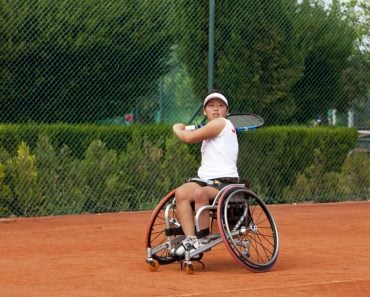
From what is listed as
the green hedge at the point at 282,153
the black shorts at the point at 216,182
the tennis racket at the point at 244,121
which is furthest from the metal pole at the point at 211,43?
A: the black shorts at the point at 216,182

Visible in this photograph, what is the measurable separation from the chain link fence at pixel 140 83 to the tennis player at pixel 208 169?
464 centimetres

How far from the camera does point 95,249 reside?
9062 millimetres

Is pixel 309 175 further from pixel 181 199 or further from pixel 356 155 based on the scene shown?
pixel 181 199

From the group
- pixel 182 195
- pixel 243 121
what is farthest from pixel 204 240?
pixel 243 121

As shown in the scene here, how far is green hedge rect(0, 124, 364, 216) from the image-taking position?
12211mm

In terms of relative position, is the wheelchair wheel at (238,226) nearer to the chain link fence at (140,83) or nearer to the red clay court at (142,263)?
the red clay court at (142,263)

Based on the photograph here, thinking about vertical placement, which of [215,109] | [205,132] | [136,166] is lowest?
[136,166]

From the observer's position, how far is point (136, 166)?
13.0 meters

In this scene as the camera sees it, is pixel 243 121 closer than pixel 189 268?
No

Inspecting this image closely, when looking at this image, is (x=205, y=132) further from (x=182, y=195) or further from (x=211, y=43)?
(x=211, y=43)

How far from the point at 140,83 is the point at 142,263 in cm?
538

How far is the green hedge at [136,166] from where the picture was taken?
12.2 m

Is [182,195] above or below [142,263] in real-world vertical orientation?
above

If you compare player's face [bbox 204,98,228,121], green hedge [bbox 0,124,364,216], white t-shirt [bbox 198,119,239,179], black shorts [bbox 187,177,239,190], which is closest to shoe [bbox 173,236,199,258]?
black shorts [bbox 187,177,239,190]
